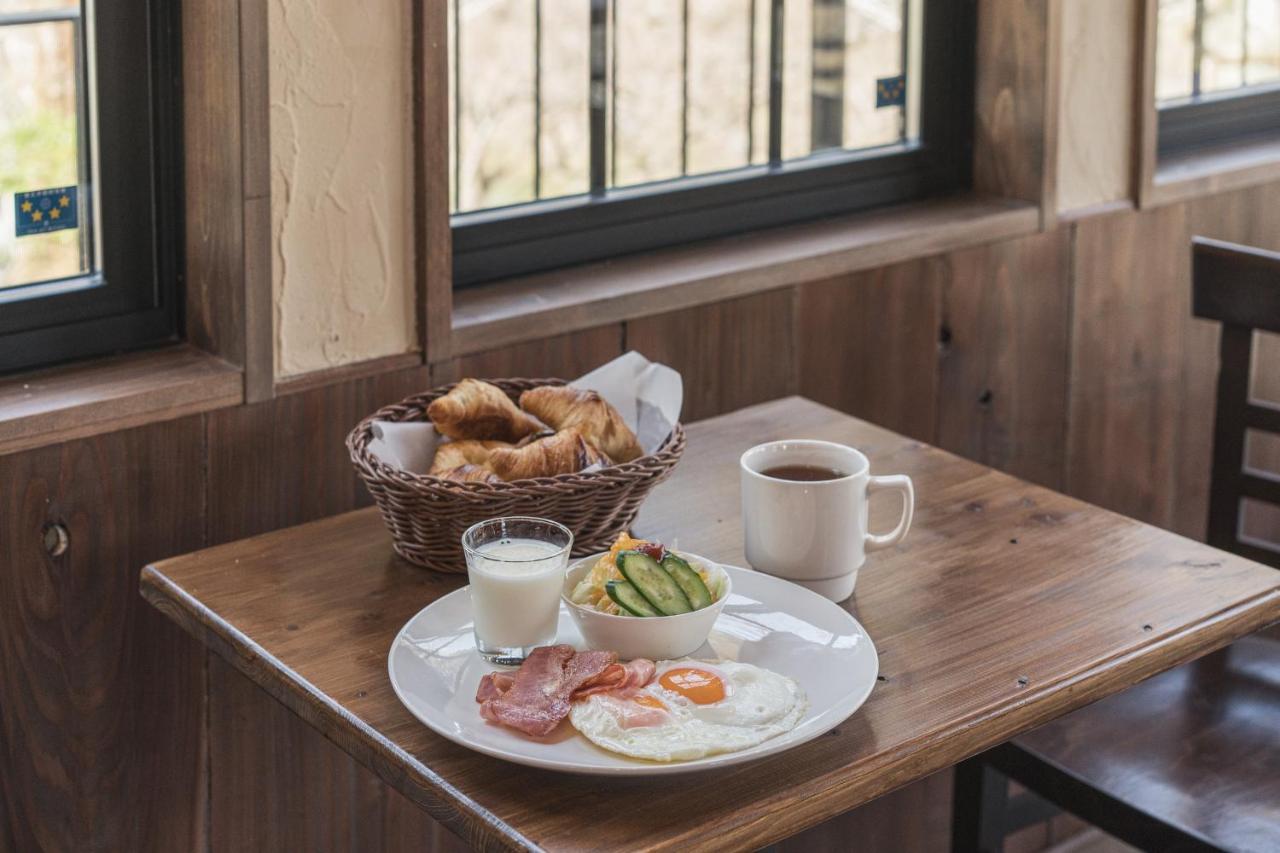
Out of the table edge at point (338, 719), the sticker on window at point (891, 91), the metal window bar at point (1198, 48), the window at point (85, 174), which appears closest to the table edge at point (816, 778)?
the table edge at point (338, 719)

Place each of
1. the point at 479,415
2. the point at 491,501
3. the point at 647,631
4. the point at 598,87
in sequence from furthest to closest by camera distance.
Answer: the point at 598,87
the point at 479,415
the point at 491,501
the point at 647,631

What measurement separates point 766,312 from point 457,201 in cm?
42

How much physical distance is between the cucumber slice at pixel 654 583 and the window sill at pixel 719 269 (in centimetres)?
57

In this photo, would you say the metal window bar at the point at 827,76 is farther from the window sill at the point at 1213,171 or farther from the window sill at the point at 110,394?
the window sill at the point at 110,394

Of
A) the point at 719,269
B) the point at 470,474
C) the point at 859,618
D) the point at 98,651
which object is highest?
the point at 719,269

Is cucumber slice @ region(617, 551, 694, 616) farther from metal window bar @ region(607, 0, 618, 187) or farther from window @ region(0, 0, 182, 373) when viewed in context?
metal window bar @ region(607, 0, 618, 187)

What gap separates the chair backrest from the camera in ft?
6.55

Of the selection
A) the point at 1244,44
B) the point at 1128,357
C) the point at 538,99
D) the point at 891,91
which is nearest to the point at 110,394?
the point at 538,99

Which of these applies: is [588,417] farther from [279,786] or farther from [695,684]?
[279,786]

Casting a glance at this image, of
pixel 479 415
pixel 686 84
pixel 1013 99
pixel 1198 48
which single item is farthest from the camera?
pixel 1198 48

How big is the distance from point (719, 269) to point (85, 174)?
0.76 meters

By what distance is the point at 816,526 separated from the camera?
1434 millimetres

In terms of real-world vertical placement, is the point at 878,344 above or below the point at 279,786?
above

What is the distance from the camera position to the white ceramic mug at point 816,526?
143 centimetres
